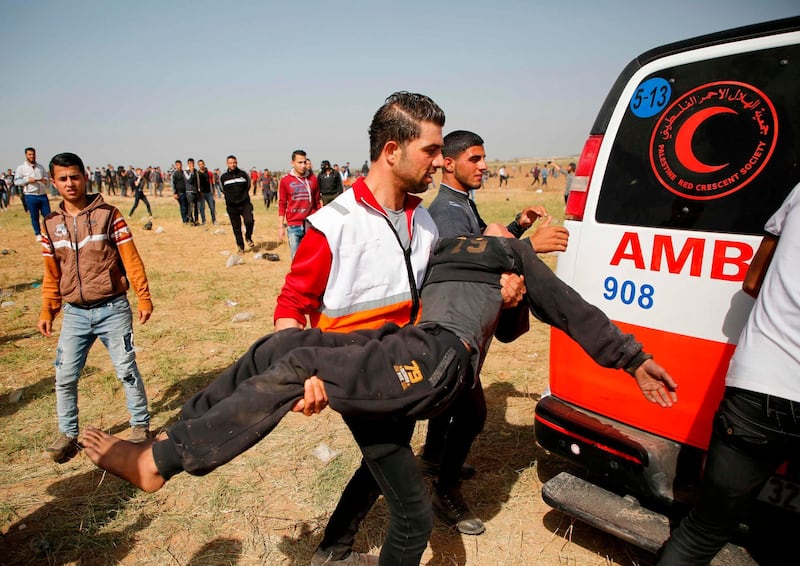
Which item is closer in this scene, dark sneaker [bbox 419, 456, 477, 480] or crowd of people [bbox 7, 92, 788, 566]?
crowd of people [bbox 7, 92, 788, 566]

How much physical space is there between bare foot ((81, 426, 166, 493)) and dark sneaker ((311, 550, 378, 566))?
3.26ft

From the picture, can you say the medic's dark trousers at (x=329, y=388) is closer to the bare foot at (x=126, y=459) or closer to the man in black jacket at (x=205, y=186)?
the bare foot at (x=126, y=459)

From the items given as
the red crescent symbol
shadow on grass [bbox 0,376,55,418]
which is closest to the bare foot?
the red crescent symbol

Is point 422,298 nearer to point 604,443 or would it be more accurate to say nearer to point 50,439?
point 604,443

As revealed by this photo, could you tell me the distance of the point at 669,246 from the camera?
229 cm

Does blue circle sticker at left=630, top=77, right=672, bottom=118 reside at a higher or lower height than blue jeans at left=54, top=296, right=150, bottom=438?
higher

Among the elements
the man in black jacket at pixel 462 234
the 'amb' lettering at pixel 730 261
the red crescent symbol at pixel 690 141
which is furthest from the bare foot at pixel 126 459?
the red crescent symbol at pixel 690 141

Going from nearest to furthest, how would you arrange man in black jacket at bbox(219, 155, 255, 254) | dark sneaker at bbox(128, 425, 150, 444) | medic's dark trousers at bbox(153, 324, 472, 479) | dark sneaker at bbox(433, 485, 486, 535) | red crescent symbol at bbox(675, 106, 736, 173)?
medic's dark trousers at bbox(153, 324, 472, 479), red crescent symbol at bbox(675, 106, 736, 173), dark sneaker at bbox(433, 485, 486, 535), dark sneaker at bbox(128, 425, 150, 444), man in black jacket at bbox(219, 155, 255, 254)

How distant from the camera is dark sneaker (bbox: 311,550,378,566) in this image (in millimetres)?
2379

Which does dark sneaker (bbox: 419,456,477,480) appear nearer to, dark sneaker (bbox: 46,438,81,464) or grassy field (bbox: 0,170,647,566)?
grassy field (bbox: 0,170,647,566)

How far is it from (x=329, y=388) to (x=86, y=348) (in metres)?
2.78

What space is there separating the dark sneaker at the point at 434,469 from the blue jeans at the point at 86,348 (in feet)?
7.00

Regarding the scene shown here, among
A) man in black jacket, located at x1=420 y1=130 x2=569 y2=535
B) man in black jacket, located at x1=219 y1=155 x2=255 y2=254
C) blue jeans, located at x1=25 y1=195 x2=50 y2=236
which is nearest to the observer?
man in black jacket, located at x1=420 y1=130 x2=569 y2=535

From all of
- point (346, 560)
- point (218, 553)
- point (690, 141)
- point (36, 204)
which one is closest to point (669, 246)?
point (690, 141)
